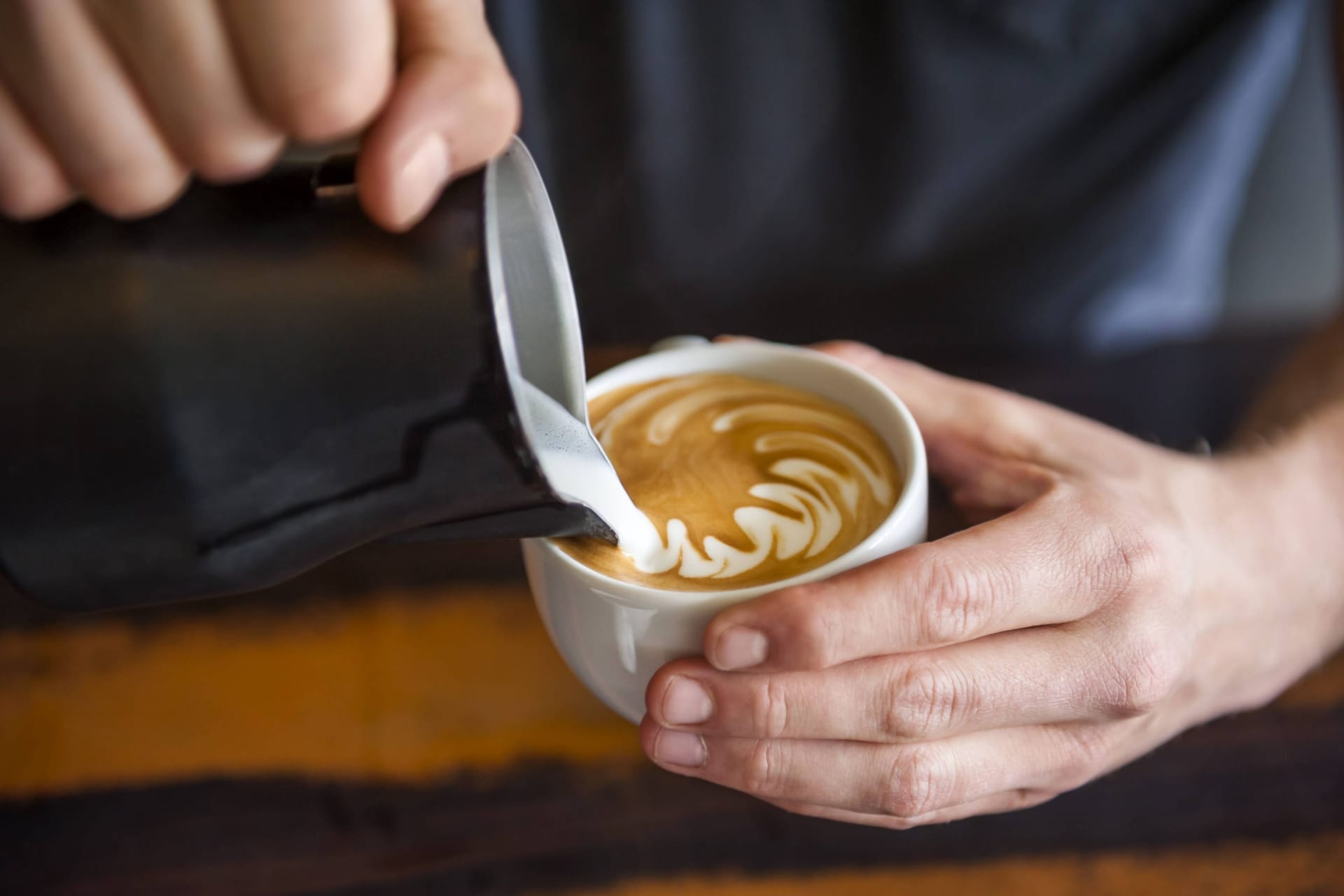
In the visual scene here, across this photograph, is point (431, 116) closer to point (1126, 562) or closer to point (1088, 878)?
point (1126, 562)

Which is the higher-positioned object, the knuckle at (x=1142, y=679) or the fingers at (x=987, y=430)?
the fingers at (x=987, y=430)

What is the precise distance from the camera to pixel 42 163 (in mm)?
421

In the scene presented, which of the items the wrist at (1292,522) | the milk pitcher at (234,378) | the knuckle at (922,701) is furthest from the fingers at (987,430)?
the milk pitcher at (234,378)

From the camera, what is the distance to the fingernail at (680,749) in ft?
2.04

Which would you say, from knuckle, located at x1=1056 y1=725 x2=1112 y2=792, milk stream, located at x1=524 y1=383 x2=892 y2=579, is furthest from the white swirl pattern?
knuckle, located at x1=1056 y1=725 x2=1112 y2=792

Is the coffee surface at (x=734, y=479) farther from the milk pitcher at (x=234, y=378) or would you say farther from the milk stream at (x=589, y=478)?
the milk pitcher at (x=234, y=378)

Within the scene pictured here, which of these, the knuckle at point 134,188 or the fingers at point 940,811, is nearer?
the knuckle at point 134,188

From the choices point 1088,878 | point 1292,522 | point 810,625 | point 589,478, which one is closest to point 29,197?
point 589,478

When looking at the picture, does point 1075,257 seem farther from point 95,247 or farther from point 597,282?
point 95,247

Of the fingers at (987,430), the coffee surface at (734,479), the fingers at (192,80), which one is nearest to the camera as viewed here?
the fingers at (192,80)

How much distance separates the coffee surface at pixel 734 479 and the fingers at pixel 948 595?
74 mm

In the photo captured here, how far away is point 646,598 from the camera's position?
569mm

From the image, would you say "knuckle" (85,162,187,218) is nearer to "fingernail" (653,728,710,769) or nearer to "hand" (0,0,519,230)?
"hand" (0,0,519,230)

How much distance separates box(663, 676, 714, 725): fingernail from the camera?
590 millimetres
